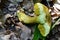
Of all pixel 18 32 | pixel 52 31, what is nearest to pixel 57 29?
pixel 52 31

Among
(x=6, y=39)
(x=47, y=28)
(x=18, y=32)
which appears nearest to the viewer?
(x=47, y=28)

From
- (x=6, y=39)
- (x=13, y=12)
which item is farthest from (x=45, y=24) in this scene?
(x=13, y=12)

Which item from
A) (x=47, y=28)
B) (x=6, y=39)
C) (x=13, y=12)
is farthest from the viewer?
(x=13, y=12)

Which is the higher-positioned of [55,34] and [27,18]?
[27,18]

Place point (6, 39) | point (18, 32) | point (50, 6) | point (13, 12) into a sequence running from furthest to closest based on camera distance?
point (50, 6)
point (13, 12)
point (18, 32)
point (6, 39)

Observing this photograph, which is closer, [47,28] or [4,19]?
[47,28]

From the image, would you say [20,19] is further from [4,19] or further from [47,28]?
[47,28]

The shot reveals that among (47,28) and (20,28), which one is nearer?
(47,28)

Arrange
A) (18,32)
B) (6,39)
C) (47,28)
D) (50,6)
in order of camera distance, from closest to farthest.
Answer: (47,28) → (6,39) → (18,32) → (50,6)

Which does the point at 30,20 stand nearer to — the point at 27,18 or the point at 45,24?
the point at 27,18

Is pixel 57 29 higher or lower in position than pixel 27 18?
lower
